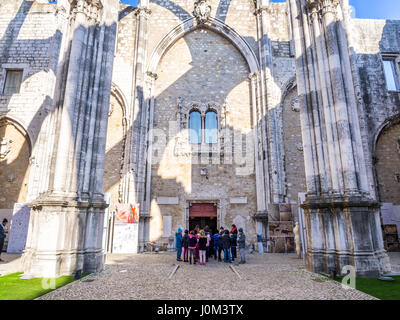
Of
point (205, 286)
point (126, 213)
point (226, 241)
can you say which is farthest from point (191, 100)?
point (205, 286)

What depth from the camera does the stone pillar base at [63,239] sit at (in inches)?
247

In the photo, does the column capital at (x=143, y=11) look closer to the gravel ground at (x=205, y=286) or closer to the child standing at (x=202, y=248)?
the child standing at (x=202, y=248)

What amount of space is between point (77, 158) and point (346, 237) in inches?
283

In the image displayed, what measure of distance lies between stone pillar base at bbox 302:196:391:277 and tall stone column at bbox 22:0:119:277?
578cm

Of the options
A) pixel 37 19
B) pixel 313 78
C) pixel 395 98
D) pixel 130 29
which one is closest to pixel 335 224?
pixel 313 78

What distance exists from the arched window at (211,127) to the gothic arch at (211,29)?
11.5 ft

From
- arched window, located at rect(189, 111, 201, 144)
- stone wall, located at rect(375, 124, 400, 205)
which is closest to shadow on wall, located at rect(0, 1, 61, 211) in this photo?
arched window, located at rect(189, 111, 201, 144)

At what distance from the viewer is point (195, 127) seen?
15.2m

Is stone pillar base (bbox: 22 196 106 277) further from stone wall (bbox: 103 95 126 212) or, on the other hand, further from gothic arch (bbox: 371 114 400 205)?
gothic arch (bbox: 371 114 400 205)

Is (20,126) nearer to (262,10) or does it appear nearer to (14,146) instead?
(14,146)

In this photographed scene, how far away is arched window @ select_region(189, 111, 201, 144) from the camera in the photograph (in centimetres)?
1501

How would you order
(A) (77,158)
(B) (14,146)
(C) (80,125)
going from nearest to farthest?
(A) (77,158) → (C) (80,125) → (B) (14,146)

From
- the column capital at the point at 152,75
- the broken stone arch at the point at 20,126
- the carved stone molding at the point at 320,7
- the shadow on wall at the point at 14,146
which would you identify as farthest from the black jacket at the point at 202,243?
the broken stone arch at the point at 20,126
